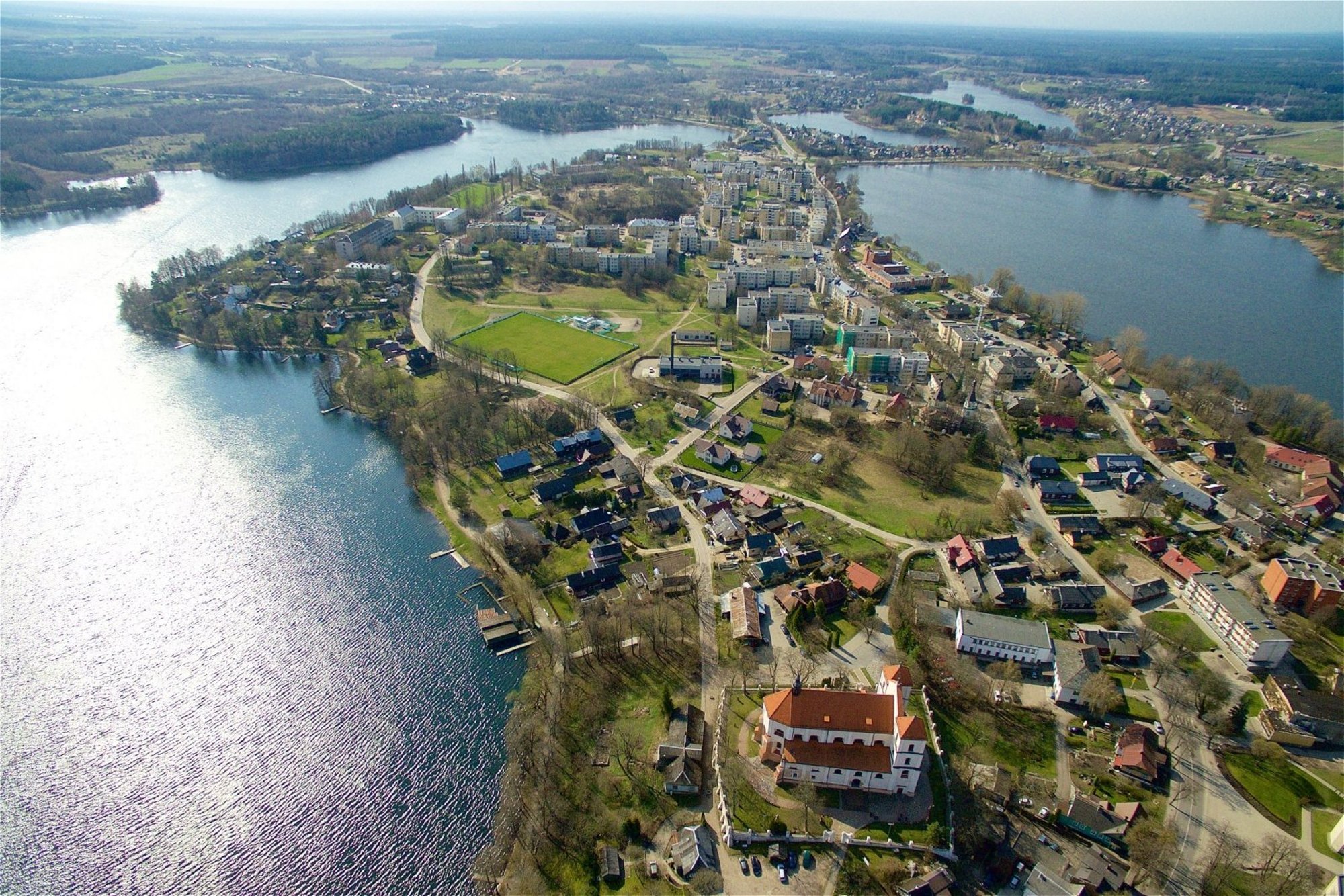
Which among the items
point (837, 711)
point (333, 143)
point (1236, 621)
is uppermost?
point (333, 143)

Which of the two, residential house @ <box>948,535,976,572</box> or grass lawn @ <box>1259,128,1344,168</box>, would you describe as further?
grass lawn @ <box>1259,128,1344,168</box>

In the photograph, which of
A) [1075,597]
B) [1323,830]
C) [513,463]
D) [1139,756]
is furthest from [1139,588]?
[513,463]

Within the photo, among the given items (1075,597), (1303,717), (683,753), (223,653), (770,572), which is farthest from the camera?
(770,572)

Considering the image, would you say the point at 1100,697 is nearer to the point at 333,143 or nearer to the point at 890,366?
the point at 890,366

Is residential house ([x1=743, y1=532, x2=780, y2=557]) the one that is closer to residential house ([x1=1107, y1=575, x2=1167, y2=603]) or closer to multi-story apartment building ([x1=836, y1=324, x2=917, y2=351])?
residential house ([x1=1107, y1=575, x2=1167, y2=603])

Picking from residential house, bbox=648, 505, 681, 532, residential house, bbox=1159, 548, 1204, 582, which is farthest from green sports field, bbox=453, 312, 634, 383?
residential house, bbox=1159, 548, 1204, 582

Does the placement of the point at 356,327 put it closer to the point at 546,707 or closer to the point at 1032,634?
the point at 546,707
